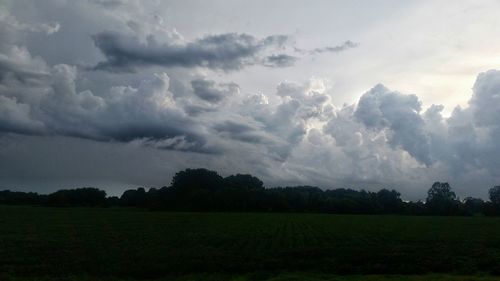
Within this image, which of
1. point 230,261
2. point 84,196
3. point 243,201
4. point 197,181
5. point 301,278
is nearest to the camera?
point 301,278

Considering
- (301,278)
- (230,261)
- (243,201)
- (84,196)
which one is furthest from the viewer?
(84,196)

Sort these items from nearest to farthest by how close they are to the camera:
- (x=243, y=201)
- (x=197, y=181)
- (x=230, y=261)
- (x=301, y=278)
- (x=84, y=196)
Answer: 1. (x=301, y=278)
2. (x=230, y=261)
3. (x=243, y=201)
4. (x=84, y=196)
5. (x=197, y=181)

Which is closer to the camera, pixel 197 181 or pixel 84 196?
pixel 84 196

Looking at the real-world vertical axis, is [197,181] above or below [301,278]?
above

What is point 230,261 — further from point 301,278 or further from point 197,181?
point 197,181

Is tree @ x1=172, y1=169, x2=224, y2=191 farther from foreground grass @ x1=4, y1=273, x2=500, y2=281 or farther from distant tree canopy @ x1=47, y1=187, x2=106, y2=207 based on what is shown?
foreground grass @ x1=4, y1=273, x2=500, y2=281

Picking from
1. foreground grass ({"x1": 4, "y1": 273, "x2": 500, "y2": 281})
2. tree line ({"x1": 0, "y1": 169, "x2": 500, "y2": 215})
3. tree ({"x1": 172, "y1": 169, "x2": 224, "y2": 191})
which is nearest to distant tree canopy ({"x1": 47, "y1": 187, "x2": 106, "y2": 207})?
tree line ({"x1": 0, "y1": 169, "x2": 500, "y2": 215})

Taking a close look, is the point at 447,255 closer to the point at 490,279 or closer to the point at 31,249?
the point at 490,279

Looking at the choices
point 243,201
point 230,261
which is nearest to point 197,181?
point 243,201

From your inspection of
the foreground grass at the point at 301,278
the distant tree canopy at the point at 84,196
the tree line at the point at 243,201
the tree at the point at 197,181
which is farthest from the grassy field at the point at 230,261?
the tree at the point at 197,181

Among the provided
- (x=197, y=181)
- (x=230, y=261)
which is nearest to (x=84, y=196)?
(x=197, y=181)

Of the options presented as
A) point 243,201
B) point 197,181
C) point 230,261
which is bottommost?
point 230,261

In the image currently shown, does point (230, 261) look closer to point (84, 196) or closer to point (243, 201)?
point (243, 201)

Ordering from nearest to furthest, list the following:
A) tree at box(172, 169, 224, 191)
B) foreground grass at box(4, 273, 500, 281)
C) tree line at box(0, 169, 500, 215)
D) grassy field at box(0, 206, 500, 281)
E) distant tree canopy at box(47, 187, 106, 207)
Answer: foreground grass at box(4, 273, 500, 281) < grassy field at box(0, 206, 500, 281) < tree line at box(0, 169, 500, 215) < distant tree canopy at box(47, 187, 106, 207) < tree at box(172, 169, 224, 191)
